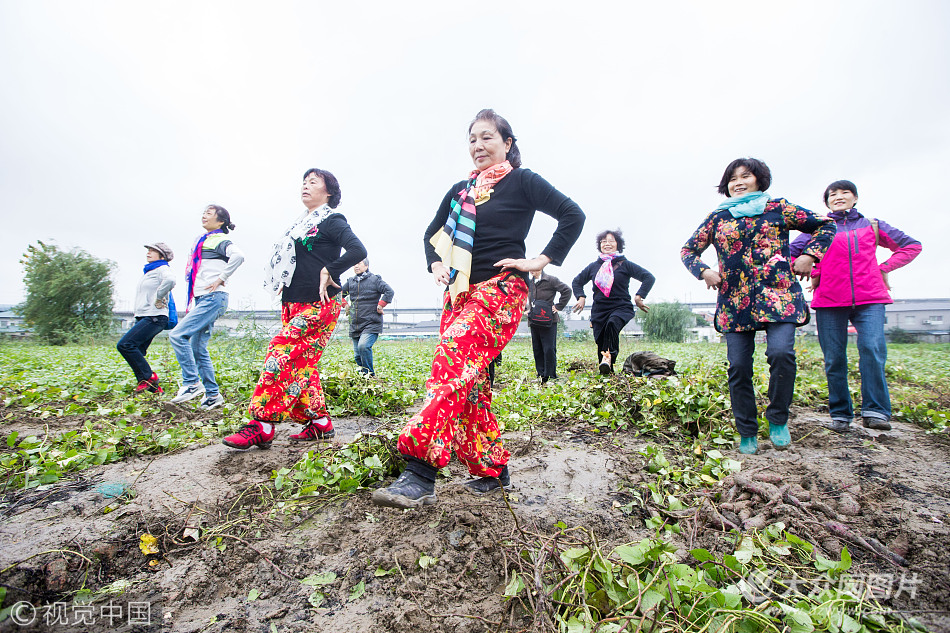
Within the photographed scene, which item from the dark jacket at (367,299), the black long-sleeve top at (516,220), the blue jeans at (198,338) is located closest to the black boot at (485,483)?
the black long-sleeve top at (516,220)

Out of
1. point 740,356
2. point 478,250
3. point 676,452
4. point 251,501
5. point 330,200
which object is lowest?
point 676,452

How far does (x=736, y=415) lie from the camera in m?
3.03

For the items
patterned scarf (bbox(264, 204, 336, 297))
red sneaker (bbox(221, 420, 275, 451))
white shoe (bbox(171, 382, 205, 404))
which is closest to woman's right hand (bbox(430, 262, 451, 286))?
patterned scarf (bbox(264, 204, 336, 297))

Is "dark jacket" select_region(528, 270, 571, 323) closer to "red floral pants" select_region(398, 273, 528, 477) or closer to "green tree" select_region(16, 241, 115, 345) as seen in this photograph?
"red floral pants" select_region(398, 273, 528, 477)

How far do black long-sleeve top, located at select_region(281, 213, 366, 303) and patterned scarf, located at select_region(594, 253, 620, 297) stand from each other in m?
3.64

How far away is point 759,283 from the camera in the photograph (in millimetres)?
2953

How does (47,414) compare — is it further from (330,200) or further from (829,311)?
(829,311)

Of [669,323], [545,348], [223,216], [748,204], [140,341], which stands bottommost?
[669,323]

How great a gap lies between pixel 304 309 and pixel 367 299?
3.83 metres

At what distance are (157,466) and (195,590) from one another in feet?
4.62

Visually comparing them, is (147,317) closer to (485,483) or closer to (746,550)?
(485,483)

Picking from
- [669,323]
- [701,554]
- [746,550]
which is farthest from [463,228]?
[669,323]

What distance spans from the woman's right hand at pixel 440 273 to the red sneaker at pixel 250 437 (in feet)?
5.40

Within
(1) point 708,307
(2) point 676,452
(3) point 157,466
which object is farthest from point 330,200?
(1) point 708,307
